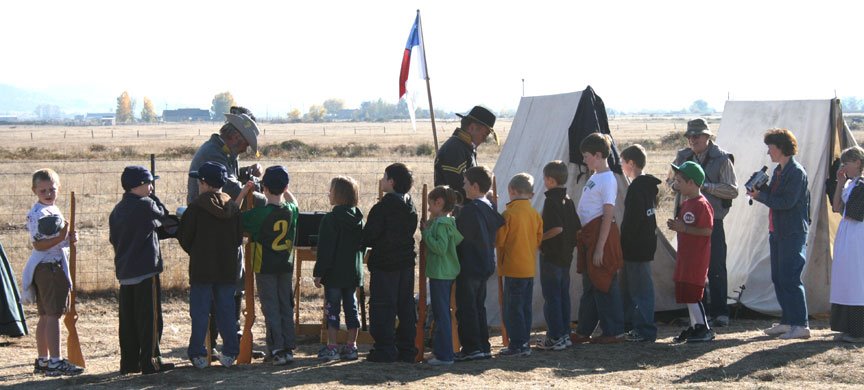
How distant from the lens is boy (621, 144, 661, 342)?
26.5ft

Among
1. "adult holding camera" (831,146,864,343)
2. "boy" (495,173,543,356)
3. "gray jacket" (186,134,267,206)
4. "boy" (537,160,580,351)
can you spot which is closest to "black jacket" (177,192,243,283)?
"gray jacket" (186,134,267,206)

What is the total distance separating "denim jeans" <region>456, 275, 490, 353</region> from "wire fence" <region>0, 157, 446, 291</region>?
4.29 m

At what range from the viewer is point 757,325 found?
9289 mm

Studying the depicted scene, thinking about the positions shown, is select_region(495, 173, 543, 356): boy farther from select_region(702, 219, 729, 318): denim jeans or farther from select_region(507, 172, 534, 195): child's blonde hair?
select_region(702, 219, 729, 318): denim jeans

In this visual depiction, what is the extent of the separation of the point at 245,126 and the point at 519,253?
93.1 inches

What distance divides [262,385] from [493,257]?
6.63 ft

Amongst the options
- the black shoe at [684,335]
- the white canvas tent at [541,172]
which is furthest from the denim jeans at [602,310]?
the white canvas tent at [541,172]

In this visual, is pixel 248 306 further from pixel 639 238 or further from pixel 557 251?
pixel 639 238

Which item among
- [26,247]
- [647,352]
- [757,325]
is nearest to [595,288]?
[647,352]

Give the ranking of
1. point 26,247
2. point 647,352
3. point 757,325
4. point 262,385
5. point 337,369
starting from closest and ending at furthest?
point 262,385 → point 337,369 → point 647,352 → point 757,325 → point 26,247

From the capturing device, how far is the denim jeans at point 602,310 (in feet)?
26.8

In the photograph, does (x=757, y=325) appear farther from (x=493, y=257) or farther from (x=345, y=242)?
(x=345, y=242)

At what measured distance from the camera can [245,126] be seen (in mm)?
7785

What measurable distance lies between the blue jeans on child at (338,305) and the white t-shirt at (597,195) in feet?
6.60
